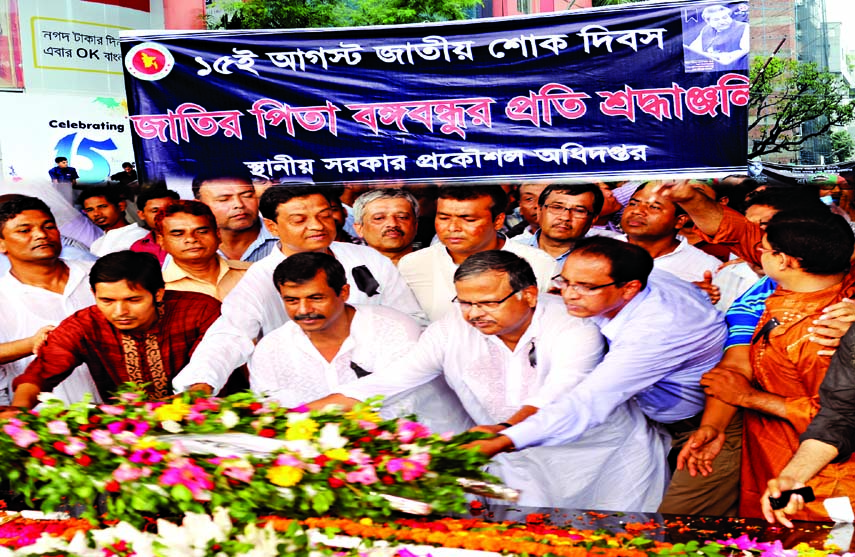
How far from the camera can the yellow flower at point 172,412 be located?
345 centimetres

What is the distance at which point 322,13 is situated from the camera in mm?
14789

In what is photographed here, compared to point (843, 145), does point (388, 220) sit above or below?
below

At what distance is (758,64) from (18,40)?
12961mm

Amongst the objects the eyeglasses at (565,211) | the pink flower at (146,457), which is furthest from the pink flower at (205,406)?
the eyeglasses at (565,211)

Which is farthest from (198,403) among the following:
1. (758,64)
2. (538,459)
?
(758,64)

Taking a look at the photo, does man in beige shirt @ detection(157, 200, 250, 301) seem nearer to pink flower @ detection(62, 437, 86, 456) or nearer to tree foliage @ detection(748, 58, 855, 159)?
pink flower @ detection(62, 437, 86, 456)

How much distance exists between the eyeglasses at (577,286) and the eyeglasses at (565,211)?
0.23 metres

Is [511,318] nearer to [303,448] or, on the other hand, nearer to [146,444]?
[303,448]

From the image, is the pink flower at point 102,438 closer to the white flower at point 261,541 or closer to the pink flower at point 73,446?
the pink flower at point 73,446

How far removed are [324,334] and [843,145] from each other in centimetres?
1806

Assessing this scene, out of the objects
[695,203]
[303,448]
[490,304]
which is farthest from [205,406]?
[695,203]

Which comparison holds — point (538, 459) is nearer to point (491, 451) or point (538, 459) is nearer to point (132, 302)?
point (491, 451)

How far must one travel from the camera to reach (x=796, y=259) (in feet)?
10.4

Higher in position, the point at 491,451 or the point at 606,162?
the point at 606,162
